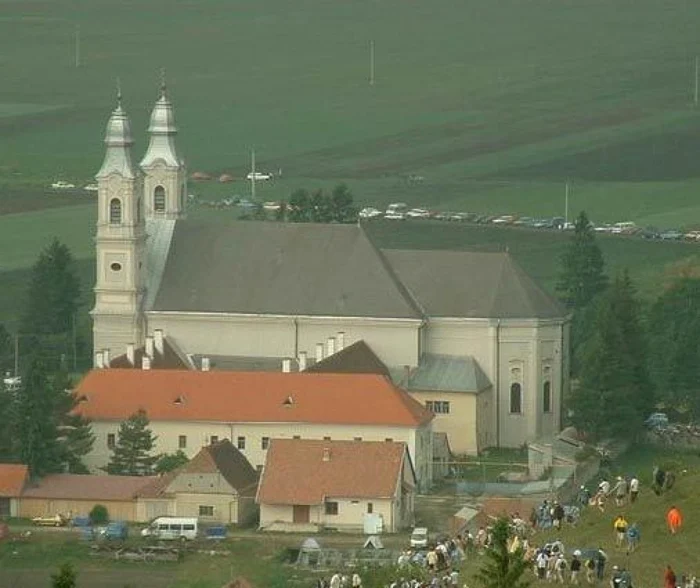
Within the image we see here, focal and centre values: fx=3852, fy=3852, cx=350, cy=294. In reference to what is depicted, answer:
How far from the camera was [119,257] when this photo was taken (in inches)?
3282

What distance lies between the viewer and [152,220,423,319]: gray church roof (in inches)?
3228

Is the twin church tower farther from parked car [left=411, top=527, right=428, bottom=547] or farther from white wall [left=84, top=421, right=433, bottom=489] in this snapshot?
parked car [left=411, top=527, right=428, bottom=547]

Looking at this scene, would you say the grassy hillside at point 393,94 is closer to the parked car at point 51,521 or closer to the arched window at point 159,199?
the arched window at point 159,199

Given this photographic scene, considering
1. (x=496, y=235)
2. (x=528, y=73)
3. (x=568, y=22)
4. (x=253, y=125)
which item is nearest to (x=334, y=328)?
(x=496, y=235)

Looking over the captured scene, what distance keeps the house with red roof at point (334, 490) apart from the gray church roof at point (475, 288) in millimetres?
10225

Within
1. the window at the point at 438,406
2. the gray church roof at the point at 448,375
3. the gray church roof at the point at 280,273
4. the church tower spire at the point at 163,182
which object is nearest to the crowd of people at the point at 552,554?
the window at the point at 438,406

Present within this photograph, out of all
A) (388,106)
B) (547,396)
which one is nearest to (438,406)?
(547,396)

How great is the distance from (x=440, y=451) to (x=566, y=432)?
414 centimetres

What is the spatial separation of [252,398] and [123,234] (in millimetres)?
7633

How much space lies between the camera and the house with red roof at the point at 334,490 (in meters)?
70.6

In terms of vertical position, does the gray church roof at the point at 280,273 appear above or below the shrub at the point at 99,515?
above

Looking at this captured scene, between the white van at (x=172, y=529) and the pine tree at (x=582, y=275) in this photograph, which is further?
the pine tree at (x=582, y=275)

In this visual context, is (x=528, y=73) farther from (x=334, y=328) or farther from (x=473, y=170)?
(x=334, y=328)

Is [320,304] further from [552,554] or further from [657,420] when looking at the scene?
[552,554]
